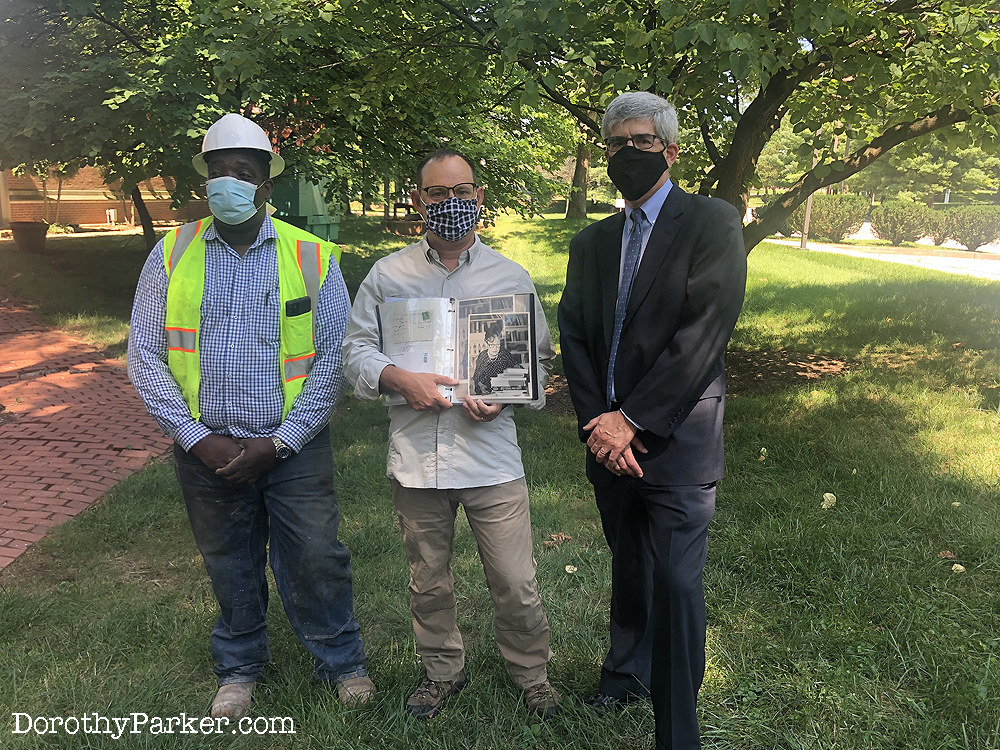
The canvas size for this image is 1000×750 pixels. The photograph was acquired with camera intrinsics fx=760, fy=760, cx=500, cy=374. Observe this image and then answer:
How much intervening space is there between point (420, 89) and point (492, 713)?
20.4 ft

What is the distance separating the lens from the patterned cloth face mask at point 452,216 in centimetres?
285

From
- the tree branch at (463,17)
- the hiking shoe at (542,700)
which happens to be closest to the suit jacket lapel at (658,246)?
the hiking shoe at (542,700)

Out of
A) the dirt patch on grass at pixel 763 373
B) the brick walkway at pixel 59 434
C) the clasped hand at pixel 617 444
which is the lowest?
the brick walkway at pixel 59 434

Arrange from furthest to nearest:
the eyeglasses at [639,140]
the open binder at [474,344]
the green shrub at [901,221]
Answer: the green shrub at [901,221]
the open binder at [474,344]
the eyeglasses at [639,140]

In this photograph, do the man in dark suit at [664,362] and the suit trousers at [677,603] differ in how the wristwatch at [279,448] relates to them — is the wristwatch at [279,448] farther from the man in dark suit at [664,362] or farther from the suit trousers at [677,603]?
the suit trousers at [677,603]

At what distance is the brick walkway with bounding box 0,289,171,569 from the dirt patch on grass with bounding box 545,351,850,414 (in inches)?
149

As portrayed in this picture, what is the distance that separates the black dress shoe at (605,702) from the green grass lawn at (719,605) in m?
0.05

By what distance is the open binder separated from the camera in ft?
9.21

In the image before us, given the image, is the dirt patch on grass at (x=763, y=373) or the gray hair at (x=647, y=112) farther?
the dirt patch on grass at (x=763, y=373)

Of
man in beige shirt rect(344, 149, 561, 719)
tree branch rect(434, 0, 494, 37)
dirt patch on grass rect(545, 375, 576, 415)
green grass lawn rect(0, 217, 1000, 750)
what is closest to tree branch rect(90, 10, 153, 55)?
tree branch rect(434, 0, 494, 37)

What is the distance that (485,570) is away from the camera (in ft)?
9.79

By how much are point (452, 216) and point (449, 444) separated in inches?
33.8

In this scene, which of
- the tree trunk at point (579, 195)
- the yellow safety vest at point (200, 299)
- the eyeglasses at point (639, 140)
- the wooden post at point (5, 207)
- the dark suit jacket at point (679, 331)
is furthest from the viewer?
the tree trunk at point (579, 195)

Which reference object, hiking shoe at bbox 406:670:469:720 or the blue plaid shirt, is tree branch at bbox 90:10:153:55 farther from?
hiking shoe at bbox 406:670:469:720
